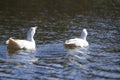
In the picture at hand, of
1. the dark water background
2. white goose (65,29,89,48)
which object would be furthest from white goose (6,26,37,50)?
white goose (65,29,89,48)

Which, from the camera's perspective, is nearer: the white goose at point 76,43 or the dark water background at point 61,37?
the dark water background at point 61,37

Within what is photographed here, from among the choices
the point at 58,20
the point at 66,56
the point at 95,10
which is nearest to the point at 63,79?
the point at 66,56

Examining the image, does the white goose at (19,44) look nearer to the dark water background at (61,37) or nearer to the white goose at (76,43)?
the dark water background at (61,37)

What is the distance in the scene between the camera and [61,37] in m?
28.1

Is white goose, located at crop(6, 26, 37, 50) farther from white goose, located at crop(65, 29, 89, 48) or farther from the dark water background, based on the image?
white goose, located at crop(65, 29, 89, 48)

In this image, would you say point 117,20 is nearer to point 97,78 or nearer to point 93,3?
point 93,3

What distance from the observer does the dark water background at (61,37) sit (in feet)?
65.9

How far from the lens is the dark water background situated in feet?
65.9

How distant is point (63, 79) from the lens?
1883 centimetres

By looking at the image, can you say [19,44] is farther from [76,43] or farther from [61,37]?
[61,37]

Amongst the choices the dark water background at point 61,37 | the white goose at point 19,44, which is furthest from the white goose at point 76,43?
the white goose at point 19,44

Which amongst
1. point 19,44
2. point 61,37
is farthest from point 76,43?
point 19,44

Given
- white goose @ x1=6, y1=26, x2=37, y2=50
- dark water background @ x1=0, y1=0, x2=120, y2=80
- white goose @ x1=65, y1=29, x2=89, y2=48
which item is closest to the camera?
dark water background @ x1=0, y1=0, x2=120, y2=80

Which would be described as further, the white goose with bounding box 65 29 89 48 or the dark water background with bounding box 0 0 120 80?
the white goose with bounding box 65 29 89 48
